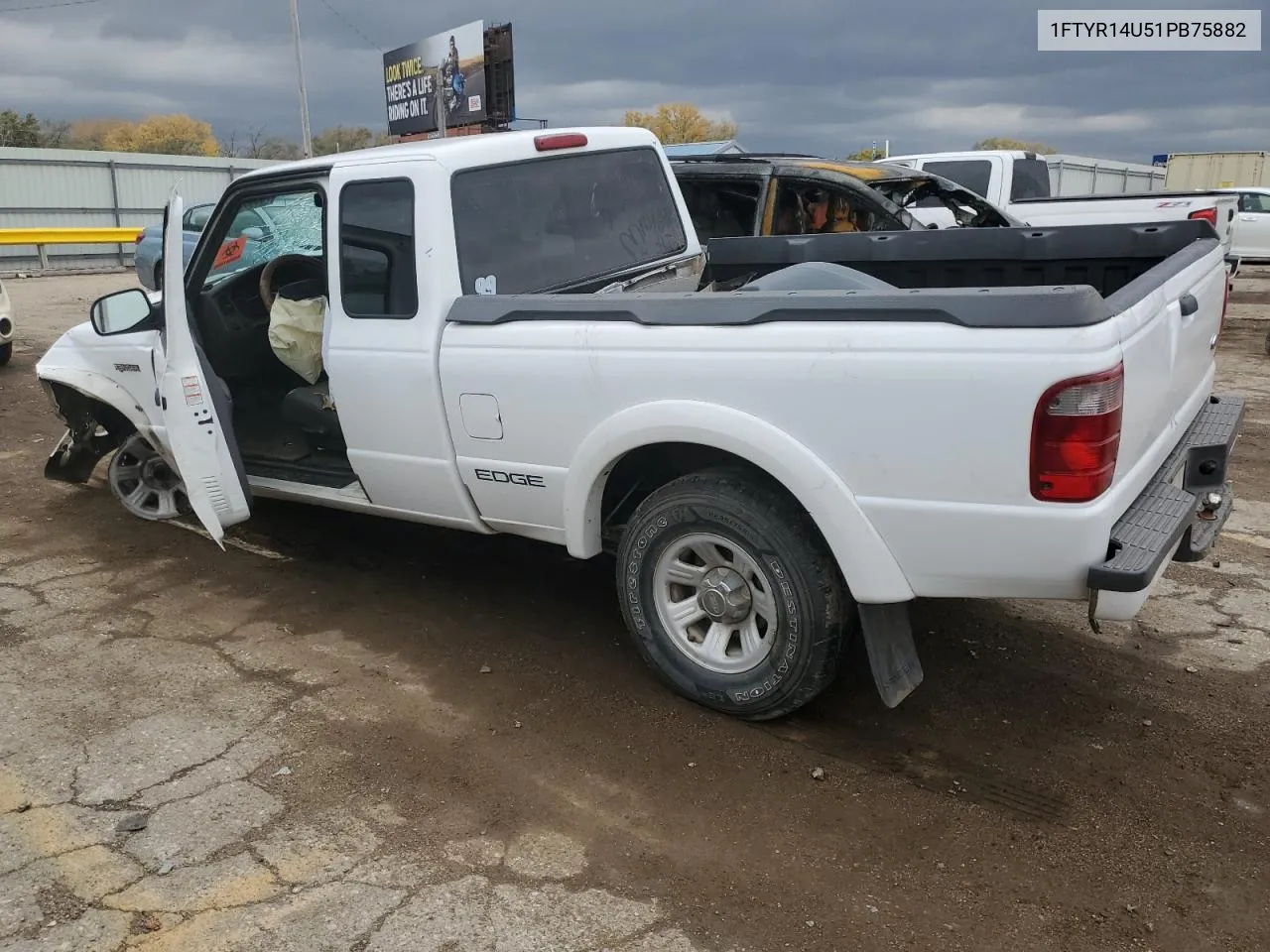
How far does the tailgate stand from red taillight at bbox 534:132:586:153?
7.92 feet

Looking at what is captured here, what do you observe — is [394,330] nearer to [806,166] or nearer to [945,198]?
[806,166]

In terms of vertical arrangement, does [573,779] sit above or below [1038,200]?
below

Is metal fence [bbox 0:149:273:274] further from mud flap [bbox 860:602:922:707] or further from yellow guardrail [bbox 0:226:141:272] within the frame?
mud flap [bbox 860:602:922:707]

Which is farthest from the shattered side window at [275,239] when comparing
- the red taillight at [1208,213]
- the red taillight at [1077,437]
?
the red taillight at [1208,213]

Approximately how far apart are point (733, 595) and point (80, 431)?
13.5ft

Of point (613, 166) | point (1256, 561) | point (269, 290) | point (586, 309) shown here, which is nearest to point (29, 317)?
point (269, 290)

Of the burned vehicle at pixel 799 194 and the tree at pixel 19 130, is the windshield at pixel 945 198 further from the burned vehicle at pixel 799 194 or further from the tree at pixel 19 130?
the tree at pixel 19 130

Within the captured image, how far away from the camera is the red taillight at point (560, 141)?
4.54 m

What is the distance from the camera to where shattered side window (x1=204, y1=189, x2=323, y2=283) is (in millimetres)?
5355

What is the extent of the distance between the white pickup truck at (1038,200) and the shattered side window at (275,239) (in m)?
5.43

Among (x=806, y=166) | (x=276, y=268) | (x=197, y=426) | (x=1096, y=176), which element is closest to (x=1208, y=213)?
(x=806, y=166)

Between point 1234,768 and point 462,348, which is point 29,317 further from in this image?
point 1234,768

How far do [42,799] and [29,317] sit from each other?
13310 millimetres

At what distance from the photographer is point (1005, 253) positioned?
15.6 feet
